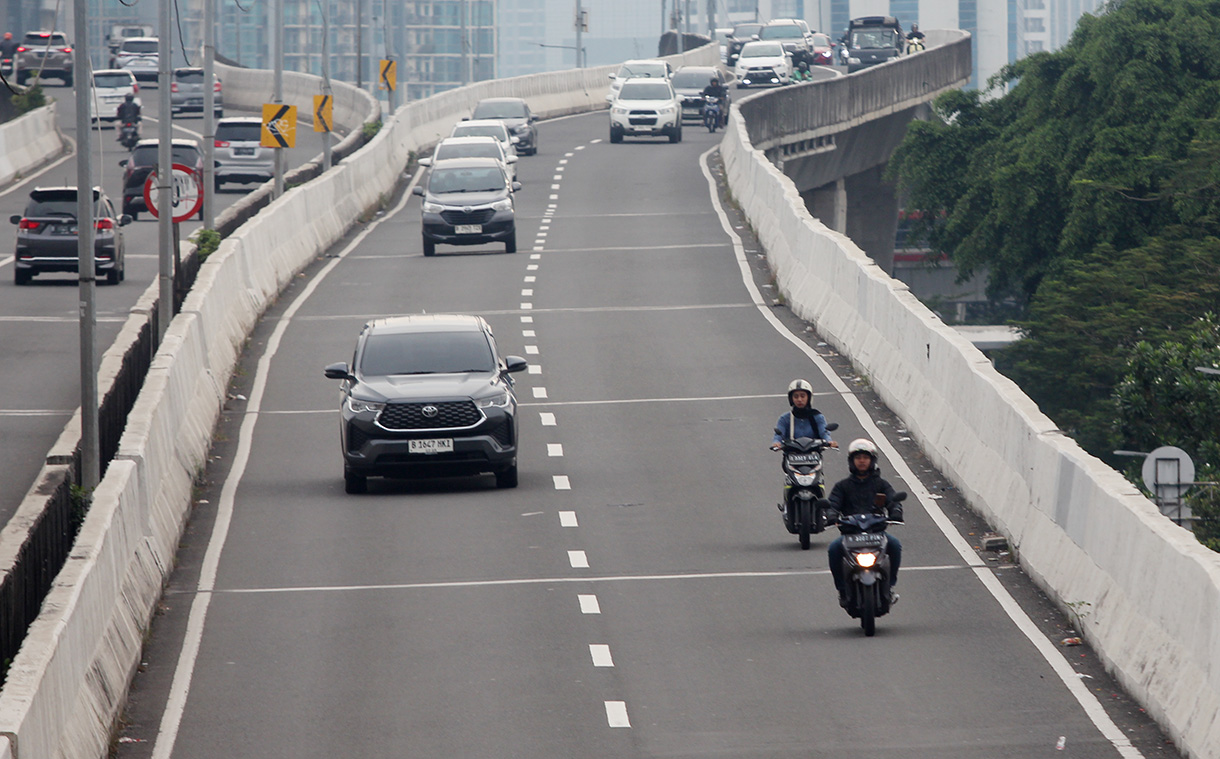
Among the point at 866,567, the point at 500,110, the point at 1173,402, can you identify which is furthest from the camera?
the point at 500,110

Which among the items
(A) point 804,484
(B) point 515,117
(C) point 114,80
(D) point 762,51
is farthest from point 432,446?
(D) point 762,51

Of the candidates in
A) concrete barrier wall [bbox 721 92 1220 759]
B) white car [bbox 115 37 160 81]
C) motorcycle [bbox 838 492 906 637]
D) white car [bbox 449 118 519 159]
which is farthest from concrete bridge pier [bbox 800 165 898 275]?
motorcycle [bbox 838 492 906 637]

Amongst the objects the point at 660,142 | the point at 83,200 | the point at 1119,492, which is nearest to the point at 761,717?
the point at 1119,492

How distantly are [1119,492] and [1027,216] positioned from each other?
40.8 metres

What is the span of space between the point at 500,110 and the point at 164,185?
3716cm

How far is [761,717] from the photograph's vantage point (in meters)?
11.6

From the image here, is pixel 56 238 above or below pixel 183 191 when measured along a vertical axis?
below

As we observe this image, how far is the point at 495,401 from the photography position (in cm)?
1923

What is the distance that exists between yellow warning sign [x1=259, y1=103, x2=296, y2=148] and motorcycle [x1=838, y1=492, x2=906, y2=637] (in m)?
28.6

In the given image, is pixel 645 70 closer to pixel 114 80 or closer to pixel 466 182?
pixel 114 80

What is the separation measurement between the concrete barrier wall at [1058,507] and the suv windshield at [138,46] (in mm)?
66945

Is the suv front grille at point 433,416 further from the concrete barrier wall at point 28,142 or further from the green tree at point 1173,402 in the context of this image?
the concrete barrier wall at point 28,142

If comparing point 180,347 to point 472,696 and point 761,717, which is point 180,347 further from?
point 761,717

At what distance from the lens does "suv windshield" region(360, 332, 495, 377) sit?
65.6ft
